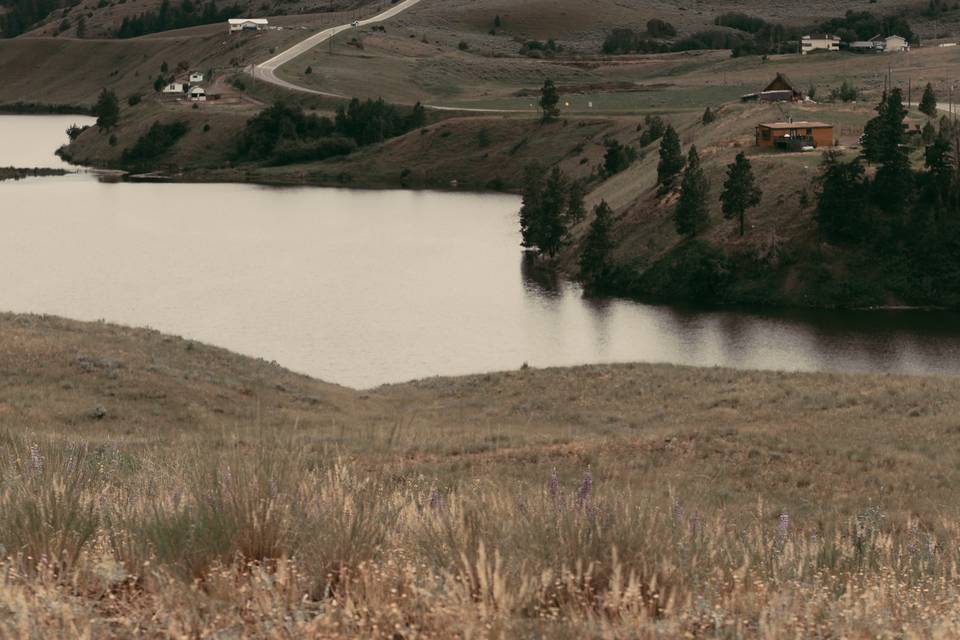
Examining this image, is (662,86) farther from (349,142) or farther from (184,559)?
(184,559)

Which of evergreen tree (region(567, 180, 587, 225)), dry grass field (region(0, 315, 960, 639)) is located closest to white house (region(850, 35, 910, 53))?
evergreen tree (region(567, 180, 587, 225))

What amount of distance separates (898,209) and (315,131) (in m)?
83.8

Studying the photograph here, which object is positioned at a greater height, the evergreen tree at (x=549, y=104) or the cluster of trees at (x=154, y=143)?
the evergreen tree at (x=549, y=104)

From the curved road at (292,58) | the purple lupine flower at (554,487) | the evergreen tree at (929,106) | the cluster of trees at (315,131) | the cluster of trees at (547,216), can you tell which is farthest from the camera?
the curved road at (292,58)

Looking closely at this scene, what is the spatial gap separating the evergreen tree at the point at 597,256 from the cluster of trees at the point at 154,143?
80770 mm

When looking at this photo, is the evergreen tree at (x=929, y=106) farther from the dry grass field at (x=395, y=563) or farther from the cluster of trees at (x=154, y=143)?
the cluster of trees at (x=154, y=143)

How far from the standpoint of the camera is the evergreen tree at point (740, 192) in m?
68.8

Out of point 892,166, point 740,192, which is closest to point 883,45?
point 892,166

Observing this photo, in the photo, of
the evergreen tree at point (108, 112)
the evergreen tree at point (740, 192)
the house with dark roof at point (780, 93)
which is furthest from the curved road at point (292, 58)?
the evergreen tree at point (740, 192)

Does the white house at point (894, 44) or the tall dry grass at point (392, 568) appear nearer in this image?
the tall dry grass at point (392, 568)

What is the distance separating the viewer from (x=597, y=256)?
71.9 m

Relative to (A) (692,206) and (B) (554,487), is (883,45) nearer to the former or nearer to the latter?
(A) (692,206)

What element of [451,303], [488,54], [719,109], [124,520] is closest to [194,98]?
[488,54]

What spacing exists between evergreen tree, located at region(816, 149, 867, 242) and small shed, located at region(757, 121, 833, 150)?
424 inches
